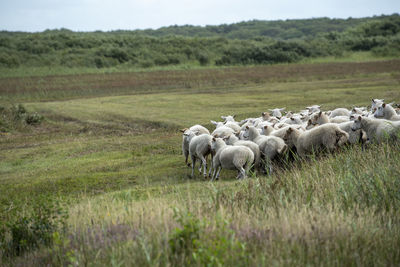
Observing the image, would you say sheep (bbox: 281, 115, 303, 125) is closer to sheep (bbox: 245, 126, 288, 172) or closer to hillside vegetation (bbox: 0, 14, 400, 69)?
sheep (bbox: 245, 126, 288, 172)

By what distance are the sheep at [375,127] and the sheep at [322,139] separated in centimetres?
80

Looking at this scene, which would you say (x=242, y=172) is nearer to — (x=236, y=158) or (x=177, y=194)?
(x=236, y=158)

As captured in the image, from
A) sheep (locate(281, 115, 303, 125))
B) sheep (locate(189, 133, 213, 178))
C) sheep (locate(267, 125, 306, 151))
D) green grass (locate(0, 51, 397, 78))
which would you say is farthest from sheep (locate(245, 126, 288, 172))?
green grass (locate(0, 51, 397, 78))

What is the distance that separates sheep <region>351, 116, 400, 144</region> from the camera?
11889 millimetres

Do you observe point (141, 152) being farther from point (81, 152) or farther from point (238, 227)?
point (238, 227)

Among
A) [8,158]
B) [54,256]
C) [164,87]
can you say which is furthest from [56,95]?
[54,256]

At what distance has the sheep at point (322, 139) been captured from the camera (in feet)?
39.7

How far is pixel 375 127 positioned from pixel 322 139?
1.60 m

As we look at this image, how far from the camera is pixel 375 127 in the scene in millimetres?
12578

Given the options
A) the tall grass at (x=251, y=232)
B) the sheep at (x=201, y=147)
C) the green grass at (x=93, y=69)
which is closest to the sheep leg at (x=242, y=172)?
the sheep at (x=201, y=147)

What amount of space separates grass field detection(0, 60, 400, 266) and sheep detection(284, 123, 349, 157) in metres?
0.39

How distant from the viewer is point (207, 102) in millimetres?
32562

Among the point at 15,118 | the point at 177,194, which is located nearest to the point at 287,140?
the point at 177,194

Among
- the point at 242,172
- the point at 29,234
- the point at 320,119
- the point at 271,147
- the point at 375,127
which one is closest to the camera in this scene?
the point at 29,234
